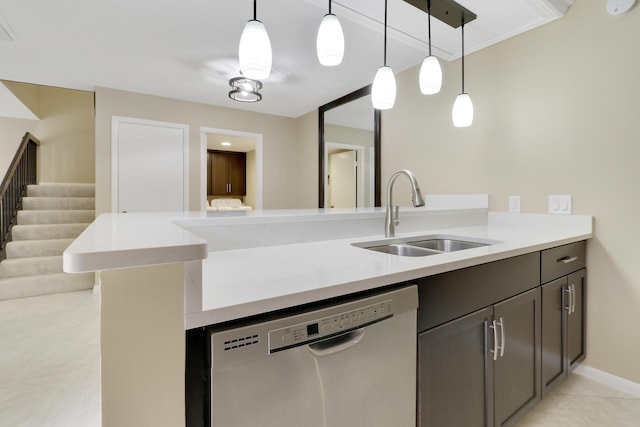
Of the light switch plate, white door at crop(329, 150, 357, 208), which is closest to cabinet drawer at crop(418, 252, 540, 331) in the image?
the light switch plate

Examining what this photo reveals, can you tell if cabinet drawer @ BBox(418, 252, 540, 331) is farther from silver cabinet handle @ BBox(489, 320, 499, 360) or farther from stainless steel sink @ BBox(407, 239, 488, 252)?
stainless steel sink @ BBox(407, 239, 488, 252)

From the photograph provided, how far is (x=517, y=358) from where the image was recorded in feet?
4.40

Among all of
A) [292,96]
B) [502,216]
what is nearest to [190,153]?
[292,96]

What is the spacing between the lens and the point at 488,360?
1203 millimetres

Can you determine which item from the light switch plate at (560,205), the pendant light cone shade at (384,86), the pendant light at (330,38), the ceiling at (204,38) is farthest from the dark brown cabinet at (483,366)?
the ceiling at (204,38)

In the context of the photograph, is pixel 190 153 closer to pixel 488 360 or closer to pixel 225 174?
pixel 225 174

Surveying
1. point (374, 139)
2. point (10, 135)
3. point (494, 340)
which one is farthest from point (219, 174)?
point (494, 340)

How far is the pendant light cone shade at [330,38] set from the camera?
51.2 inches

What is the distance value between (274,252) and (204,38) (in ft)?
6.87

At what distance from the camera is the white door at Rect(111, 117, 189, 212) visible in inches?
141

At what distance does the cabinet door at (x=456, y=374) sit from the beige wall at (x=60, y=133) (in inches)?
251

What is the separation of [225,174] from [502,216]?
637 cm

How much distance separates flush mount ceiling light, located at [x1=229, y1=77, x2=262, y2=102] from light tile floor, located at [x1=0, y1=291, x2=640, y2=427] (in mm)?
2496

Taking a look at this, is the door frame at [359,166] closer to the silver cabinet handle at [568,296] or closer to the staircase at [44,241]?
the silver cabinet handle at [568,296]
